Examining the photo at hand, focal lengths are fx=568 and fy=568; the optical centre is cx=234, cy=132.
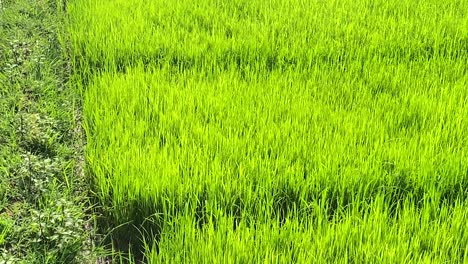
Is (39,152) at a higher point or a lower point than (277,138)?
lower

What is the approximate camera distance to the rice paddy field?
167 cm

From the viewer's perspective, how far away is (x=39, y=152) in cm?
223

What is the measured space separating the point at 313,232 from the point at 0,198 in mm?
1086

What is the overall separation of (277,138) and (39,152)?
933 millimetres

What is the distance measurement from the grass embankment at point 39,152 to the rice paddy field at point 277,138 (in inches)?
4.5

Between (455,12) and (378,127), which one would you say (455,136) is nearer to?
(378,127)

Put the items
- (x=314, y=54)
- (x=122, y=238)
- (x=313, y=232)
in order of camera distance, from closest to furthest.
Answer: (x=313, y=232) → (x=122, y=238) → (x=314, y=54)

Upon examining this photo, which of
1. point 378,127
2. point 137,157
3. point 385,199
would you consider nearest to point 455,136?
point 378,127

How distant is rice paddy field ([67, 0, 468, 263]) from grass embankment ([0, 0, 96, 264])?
0.37 feet

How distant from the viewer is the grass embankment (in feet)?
5.67

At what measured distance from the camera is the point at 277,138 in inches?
84.2

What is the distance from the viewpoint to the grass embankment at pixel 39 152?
1729mm

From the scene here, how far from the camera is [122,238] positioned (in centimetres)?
190

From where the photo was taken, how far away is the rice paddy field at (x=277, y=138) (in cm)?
167
